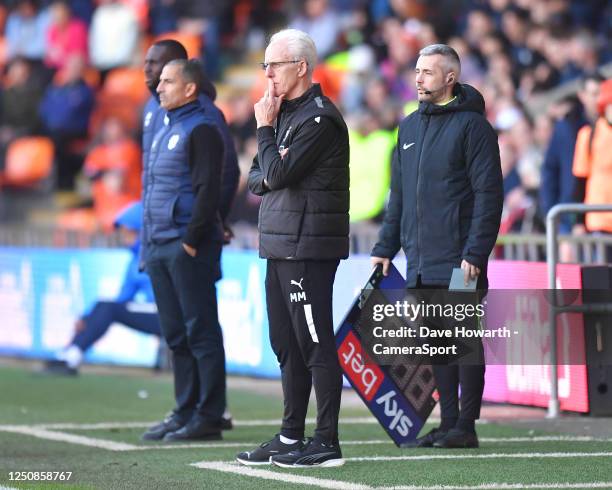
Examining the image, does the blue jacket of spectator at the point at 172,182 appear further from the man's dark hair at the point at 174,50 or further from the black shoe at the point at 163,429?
the black shoe at the point at 163,429

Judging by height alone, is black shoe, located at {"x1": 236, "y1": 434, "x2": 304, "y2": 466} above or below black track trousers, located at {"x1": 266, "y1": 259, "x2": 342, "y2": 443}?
below

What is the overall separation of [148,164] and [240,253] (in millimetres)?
4512

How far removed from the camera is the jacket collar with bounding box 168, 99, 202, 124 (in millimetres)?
9773

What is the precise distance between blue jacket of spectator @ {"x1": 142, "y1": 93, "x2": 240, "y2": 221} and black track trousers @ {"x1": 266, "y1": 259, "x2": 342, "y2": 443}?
2012 millimetres

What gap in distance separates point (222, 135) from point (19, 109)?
14315 millimetres

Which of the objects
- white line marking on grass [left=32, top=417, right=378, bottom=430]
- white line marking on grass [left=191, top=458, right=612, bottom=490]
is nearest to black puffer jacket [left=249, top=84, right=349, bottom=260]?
white line marking on grass [left=191, top=458, right=612, bottom=490]

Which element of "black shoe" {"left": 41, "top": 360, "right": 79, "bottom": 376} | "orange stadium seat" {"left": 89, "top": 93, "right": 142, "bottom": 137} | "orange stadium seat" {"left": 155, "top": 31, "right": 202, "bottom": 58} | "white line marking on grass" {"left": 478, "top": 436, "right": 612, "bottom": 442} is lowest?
"white line marking on grass" {"left": 478, "top": 436, "right": 612, "bottom": 442}

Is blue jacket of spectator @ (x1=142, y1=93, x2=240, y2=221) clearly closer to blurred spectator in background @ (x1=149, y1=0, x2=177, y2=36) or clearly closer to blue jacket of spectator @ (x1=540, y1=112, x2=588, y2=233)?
blue jacket of spectator @ (x1=540, y1=112, x2=588, y2=233)

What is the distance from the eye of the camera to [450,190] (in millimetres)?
8711

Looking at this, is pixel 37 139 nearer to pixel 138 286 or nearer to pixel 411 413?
pixel 138 286

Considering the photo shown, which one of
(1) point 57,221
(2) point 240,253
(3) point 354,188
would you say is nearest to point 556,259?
(2) point 240,253

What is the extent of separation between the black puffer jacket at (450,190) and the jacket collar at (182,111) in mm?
1528

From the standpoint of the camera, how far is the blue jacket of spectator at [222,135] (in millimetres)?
9911

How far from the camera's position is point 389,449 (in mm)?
8883
